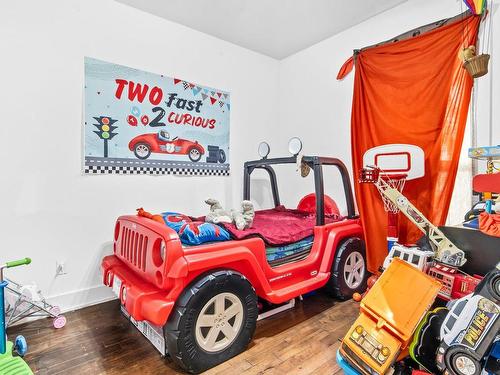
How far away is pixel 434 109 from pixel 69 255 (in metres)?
3.18

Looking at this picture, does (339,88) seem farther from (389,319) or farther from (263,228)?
(389,319)

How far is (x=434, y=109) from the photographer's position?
2.21 meters

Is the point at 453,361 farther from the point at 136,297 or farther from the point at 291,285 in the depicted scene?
the point at 136,297

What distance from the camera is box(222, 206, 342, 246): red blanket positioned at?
6.45 feet

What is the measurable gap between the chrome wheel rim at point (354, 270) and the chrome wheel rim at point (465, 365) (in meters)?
1.26

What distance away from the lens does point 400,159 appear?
220 cm

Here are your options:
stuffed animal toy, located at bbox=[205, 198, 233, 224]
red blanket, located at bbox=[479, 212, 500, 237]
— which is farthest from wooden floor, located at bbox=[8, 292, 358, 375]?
red blanket, located at bbox=[479, 212, 500, 237]

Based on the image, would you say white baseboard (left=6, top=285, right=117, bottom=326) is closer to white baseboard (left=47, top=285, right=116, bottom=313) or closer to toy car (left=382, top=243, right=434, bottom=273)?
white baseboard (left=47, top=285, right=116, bottom=313)

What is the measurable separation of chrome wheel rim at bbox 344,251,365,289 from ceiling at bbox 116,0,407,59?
231 cm

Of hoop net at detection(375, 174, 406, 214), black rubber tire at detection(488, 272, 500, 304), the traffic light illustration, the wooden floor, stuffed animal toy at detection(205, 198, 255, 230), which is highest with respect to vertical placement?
the traffic light illustration

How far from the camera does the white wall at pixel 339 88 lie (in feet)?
6.78

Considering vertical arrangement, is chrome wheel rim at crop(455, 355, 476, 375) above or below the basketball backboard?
below

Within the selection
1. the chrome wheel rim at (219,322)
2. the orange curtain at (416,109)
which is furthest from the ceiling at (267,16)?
the chrome wheel rim at (219,322)

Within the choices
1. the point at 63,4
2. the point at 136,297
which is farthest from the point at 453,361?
the point at 63,4
